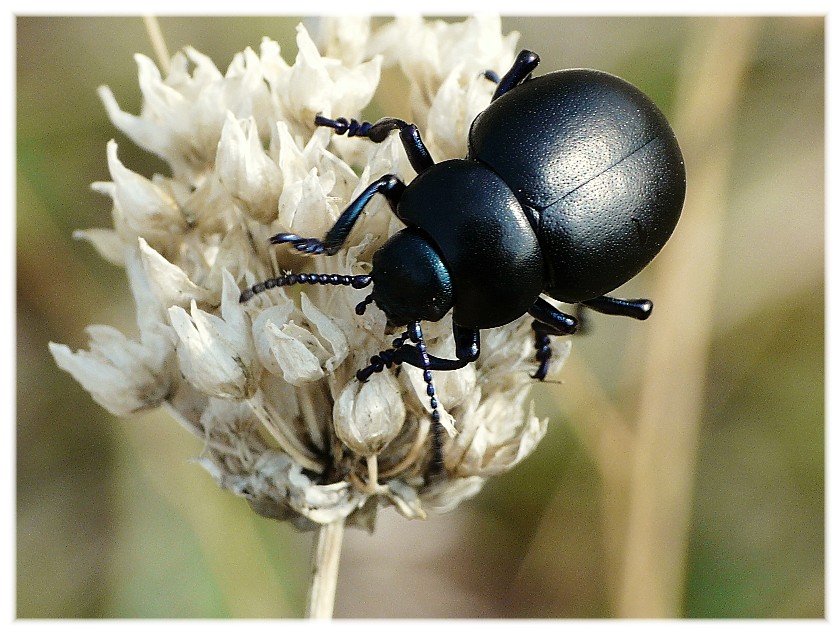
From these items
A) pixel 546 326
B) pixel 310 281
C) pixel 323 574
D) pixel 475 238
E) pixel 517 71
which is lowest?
pixel 323 574

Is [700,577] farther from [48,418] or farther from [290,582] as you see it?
[48,418]

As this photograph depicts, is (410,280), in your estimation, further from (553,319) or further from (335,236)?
(553,319)

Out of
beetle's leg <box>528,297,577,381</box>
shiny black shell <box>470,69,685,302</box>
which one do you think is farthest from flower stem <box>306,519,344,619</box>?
shiny black shell <box>470,69,685,302</box>

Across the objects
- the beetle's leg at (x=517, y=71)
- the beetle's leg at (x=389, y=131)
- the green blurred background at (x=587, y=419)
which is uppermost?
the beetle's leg at (x=517, y=71)

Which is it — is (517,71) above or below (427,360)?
above

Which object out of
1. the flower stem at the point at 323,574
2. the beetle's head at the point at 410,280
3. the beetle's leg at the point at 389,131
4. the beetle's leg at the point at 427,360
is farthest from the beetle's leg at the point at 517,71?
the flower stem at the point at 323,574

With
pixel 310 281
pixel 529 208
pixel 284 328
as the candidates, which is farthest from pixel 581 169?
pixel 284 328

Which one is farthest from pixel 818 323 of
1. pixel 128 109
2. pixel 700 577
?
pixel 128 109

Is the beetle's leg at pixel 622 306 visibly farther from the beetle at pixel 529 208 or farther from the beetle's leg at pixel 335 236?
the beetle's leg at pixel 335 236
